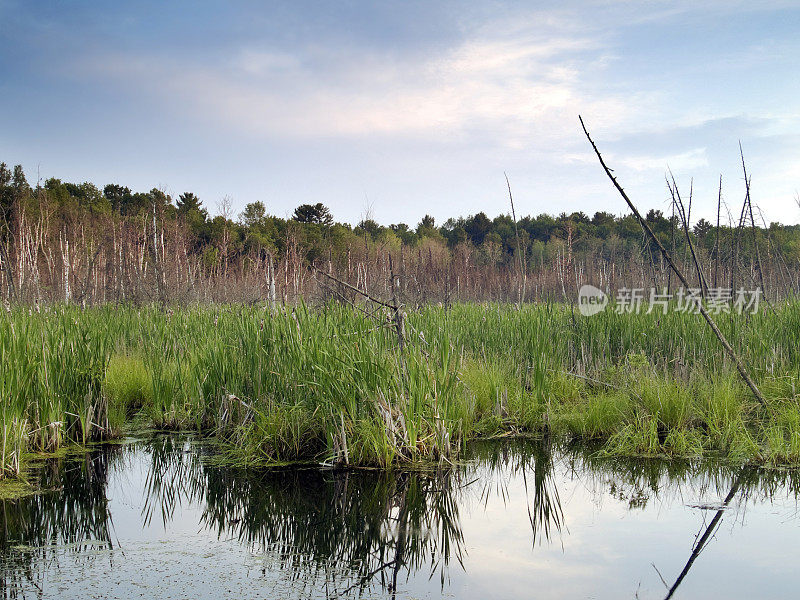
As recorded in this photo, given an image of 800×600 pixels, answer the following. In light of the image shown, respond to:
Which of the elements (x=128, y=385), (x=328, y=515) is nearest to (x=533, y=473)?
(x=328, y=515)

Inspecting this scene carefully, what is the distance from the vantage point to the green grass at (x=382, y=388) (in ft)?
15.6

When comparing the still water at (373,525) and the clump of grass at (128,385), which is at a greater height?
the clump of grass at (128,385)

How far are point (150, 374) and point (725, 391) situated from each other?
17.3 feet

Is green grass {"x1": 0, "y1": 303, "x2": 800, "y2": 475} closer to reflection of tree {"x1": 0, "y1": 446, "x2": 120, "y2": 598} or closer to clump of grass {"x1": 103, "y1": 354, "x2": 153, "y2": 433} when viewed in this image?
clump of grass {"x1": 103, "y1": 354, "x2": 153, "y2": 433}

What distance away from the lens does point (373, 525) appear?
12.6ft

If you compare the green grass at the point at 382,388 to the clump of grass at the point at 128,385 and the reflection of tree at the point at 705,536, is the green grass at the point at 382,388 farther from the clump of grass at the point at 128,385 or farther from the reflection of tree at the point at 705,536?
the reflection of tree at the point at 705,536

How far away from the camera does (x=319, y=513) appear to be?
13.2 ft

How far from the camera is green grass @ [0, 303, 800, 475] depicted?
15.6 ft

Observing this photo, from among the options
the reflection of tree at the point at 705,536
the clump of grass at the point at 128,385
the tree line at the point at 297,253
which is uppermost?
the tree line at the point at 297,253

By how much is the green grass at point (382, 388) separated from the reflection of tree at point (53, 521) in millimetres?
377

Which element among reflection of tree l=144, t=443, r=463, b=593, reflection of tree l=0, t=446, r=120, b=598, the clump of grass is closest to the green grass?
the clump of grass

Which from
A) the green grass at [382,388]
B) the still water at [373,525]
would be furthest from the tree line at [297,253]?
the still water at [373,525]

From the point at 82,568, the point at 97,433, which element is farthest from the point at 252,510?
the point at 97,433

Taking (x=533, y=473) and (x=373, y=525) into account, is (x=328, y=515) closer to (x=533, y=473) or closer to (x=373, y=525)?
(x=373, y=525)
